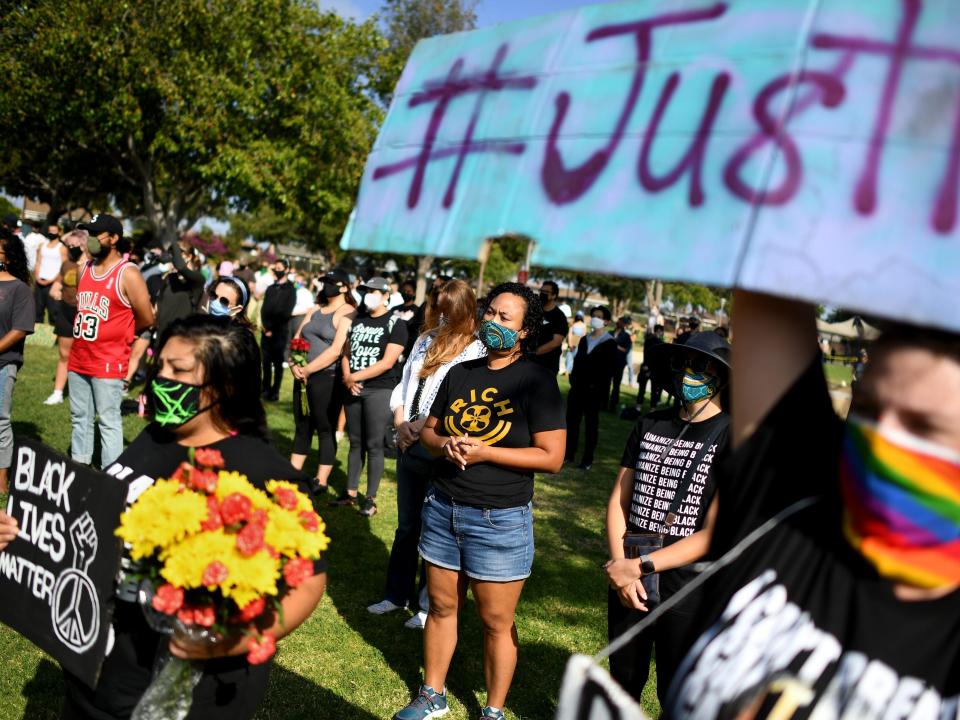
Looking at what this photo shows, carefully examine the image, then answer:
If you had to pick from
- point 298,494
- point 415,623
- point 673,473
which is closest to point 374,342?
point 415,623

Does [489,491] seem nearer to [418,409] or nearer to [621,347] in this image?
[418,409]

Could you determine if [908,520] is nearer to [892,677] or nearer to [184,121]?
[892,677]

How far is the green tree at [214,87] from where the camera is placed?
2231cm

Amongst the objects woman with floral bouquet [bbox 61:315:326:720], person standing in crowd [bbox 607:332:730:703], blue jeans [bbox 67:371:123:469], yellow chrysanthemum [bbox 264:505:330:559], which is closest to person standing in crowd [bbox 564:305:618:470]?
blue jeans [bbox 67:371:123:469]

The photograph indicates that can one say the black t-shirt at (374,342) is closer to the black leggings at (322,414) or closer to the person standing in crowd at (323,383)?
the person standing in crowd at (323,383)

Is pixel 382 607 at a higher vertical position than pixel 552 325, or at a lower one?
lower

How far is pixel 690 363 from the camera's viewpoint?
140 inches

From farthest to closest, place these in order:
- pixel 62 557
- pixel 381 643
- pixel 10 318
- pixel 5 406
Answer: pixel 5 406
pixel 10 318
pixel 381 643
pixel 62 557

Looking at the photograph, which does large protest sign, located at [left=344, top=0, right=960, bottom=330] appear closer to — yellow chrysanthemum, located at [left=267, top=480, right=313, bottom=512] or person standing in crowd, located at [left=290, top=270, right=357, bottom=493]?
yellow chrysanthemum, located at [left=267, top=480, right=313, bottom=512]

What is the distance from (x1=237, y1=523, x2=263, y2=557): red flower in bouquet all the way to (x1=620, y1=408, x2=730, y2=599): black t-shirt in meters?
1.95

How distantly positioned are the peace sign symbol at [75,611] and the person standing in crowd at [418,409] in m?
2.76

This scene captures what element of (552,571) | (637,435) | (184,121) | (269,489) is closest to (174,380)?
(269,489)

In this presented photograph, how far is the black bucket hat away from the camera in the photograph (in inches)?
138

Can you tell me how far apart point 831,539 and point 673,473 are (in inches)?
74.1
